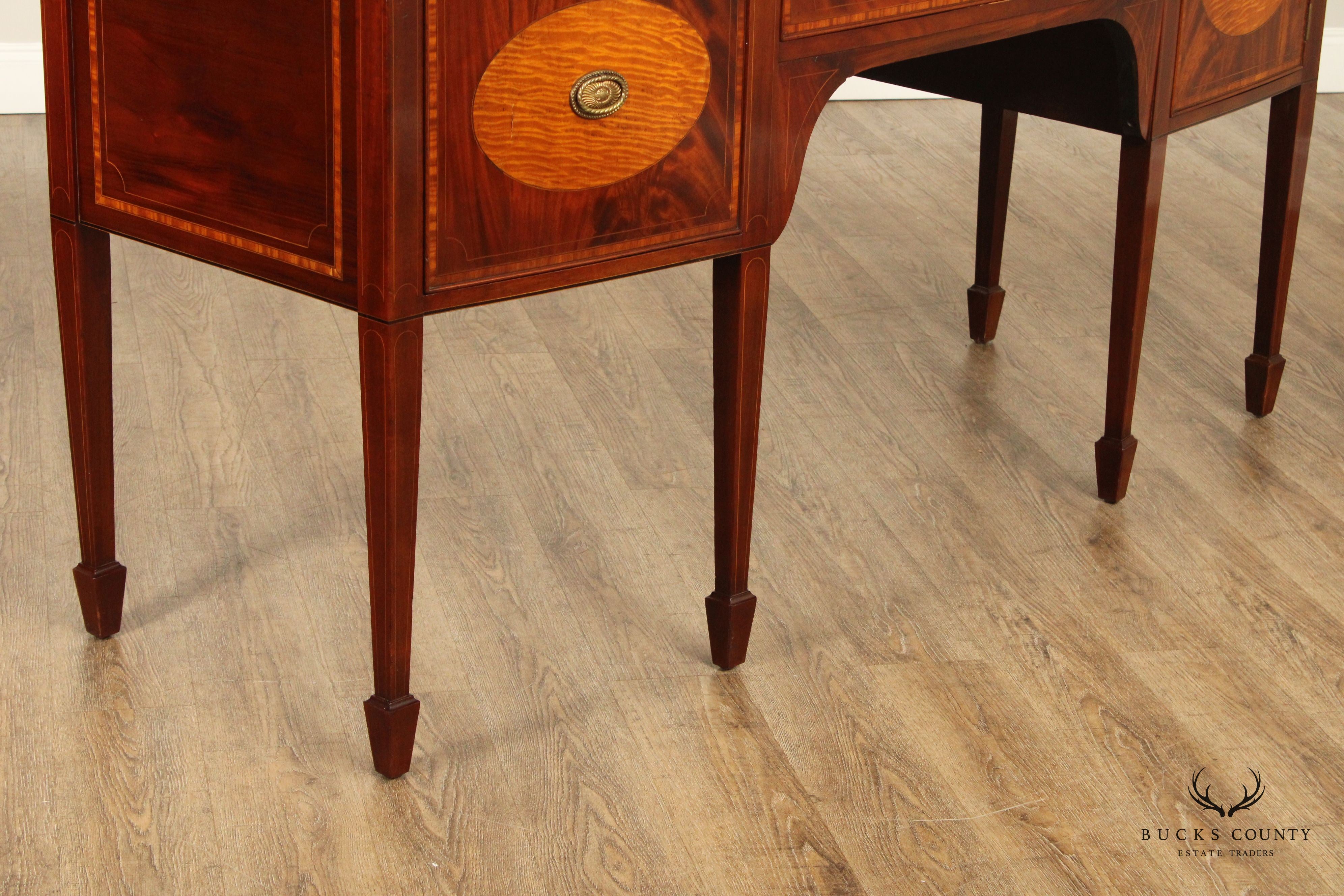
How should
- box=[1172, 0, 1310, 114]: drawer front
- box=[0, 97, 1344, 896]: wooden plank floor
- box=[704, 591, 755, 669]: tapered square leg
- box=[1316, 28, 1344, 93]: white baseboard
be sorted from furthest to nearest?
box=[1316, 28, 1344, 93]: white baseboard < box=[1172, 0, 1310, 114]: drawer front < box=[704, 591, 755, 669]: tapered square leg < box=[0, 97, 1344, 896]: wooden plank floor

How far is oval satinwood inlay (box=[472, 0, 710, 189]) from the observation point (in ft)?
4.43

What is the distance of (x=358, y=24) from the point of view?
1.26 meters

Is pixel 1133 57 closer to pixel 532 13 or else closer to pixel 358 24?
pixel 532 13

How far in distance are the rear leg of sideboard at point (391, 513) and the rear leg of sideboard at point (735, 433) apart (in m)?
0.32

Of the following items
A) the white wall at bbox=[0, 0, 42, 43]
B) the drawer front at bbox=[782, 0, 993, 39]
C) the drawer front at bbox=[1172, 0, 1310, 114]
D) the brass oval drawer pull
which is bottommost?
the white wall at bbox=[0, 0, 42, 43]

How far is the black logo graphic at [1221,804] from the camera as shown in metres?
1.56

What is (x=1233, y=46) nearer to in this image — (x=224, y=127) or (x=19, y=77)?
(x=224, y=127)

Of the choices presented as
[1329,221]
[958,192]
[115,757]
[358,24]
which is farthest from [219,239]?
[1329,221]

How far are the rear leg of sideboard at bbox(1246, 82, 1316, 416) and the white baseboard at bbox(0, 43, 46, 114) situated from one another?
2695 mm

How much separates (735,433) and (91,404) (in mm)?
662

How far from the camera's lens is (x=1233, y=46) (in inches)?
81.1

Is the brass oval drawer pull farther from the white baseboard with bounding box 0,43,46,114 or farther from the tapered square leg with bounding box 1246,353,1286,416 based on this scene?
the white baseboard with bounding box 0,43,46,114

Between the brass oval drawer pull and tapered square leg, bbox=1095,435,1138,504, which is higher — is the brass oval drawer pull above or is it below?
above

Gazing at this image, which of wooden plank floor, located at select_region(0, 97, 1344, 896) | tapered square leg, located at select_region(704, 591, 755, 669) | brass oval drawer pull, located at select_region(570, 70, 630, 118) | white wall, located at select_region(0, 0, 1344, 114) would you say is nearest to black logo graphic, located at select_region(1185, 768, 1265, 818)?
wooden plank floor, located at select_region(0, 97, 1344, 896)
